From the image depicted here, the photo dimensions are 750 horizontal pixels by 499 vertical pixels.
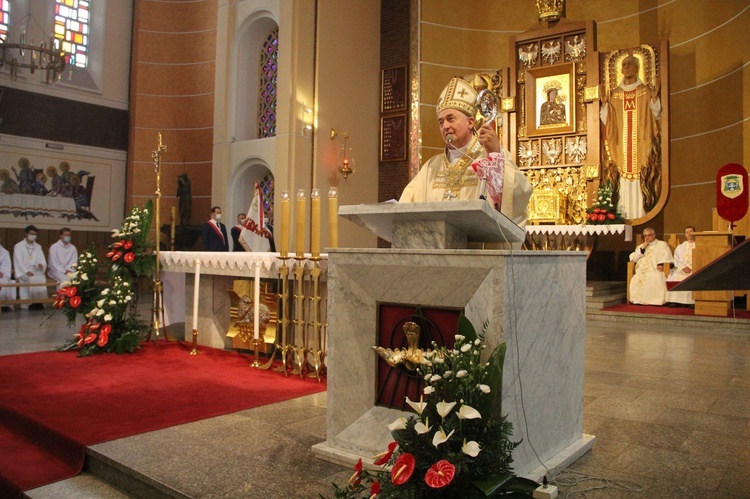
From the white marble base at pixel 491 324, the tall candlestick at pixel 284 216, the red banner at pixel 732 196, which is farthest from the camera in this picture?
the red banner at pixel 732 196

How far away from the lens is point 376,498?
Result: 80.4 inches

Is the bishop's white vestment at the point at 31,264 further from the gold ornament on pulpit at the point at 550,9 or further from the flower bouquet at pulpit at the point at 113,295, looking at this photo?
the gold ornament on pulpit at the point at 550,9

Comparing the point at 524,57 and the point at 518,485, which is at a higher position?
the point at 524,57

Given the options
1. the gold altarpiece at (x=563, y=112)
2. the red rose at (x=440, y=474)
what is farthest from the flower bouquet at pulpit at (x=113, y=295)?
the gold altarpiece at (x=563, y=112)

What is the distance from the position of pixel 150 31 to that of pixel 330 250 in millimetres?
13266

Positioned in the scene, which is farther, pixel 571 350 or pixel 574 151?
pixel 574 151

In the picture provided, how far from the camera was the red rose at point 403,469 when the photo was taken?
1943 millimetres

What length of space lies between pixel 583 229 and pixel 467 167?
25.4 ft

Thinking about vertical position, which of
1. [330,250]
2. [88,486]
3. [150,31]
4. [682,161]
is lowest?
[88,486]

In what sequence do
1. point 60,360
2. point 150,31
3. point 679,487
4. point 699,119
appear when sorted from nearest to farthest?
point 679,487 → point 60,360 → point 699,119 → point 150,31

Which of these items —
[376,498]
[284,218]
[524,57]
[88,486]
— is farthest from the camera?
[524,57]

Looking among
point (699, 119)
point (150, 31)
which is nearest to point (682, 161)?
point (699, 119)

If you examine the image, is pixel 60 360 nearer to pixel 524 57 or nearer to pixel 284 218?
pixel 284 218

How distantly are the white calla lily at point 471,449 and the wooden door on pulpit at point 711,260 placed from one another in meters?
7.51
